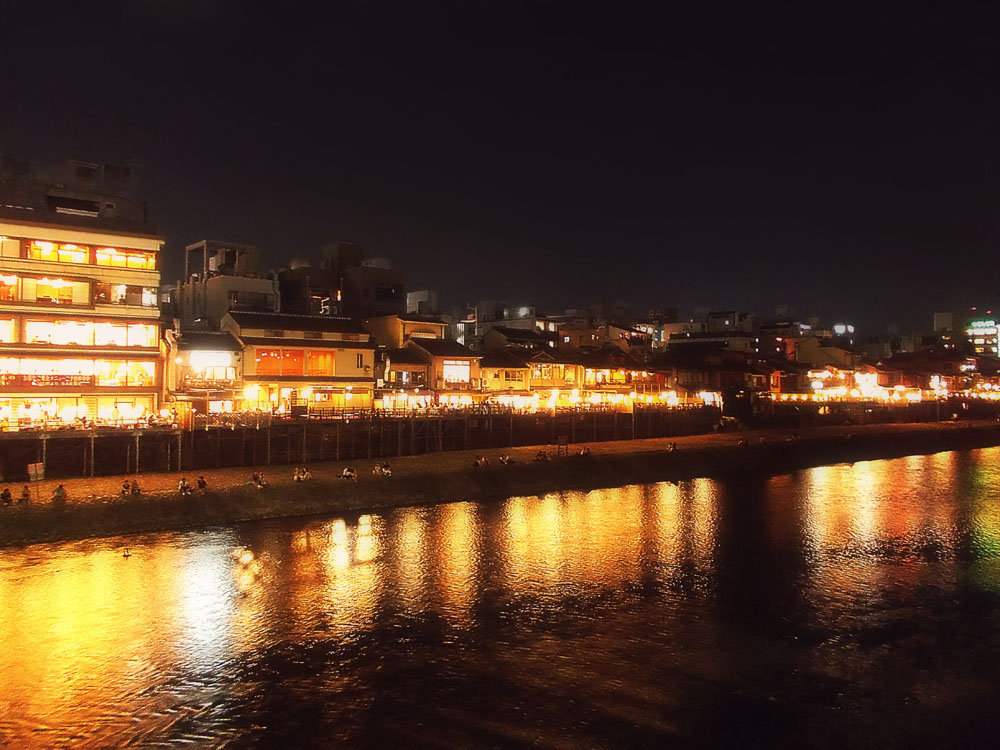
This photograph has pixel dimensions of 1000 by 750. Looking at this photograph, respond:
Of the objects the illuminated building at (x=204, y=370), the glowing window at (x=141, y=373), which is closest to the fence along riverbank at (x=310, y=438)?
the glowing window at (x=141, y=373)

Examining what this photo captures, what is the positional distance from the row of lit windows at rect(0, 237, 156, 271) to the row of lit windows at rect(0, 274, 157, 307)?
100 cm

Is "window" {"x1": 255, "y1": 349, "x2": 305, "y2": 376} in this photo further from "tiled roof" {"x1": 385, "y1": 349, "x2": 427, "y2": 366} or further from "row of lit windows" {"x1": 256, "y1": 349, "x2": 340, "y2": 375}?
"tiled roof" {"x1": 385, "y1": 349, "x2": 427, "y2": 366}

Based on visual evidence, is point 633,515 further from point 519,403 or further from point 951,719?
point 519,403

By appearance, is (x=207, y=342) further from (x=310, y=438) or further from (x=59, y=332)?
(x=310, y=438)

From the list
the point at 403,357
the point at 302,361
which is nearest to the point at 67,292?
the point at 302,361

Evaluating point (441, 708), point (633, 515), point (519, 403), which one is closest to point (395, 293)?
point (519, 403)

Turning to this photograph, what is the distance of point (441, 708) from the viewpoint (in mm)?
13672

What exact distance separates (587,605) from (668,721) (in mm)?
6451

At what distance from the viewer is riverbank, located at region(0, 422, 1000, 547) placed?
25656mm

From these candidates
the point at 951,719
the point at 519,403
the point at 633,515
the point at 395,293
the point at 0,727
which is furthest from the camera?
the point at 395,293

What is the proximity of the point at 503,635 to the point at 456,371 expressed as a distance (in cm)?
3651

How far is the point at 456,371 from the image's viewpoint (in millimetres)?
53062

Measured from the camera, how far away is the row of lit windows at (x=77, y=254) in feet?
110

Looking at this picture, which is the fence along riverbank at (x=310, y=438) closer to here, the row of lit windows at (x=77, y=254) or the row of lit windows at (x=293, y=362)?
the row of lit windows at (x=293, y=362)
